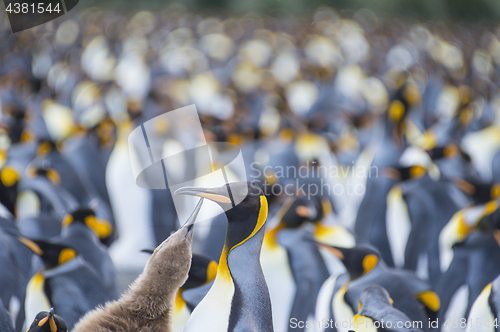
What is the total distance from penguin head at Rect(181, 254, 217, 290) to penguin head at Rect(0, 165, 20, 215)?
701 mm

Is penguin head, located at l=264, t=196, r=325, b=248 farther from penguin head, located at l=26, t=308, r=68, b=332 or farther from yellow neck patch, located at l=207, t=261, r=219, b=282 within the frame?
penguin head, located at l=26, t=308, r=68, b=332

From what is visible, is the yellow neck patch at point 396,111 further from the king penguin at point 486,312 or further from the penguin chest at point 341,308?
the penguin chest at point 341,308

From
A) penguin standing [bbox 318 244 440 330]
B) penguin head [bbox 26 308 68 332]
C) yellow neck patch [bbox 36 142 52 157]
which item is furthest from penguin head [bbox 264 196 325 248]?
yellow neck patch [bbox 36 142 52 157]

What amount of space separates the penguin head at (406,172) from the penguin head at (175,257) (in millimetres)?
1070

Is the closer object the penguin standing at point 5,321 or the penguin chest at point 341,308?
the penguin standing at point 5,321

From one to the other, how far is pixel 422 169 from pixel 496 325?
735 millimetres

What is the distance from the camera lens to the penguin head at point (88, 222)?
106 cm

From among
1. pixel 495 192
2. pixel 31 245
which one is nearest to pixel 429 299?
pixel 495 192

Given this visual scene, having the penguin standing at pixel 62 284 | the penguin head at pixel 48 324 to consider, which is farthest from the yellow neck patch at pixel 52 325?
the penguin standing at pixel 62 284

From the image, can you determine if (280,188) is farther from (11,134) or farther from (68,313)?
(11,134)

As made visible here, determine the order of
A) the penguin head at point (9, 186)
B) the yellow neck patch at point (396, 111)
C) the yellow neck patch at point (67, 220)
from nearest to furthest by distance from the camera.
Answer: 1. the yellow neck patch at point (67, 220)
2. the penguin head at point (9, 186)
3. the yellow neck patch at point (396, 111)

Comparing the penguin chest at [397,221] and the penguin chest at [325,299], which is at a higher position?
the penguin chest at [325,299]

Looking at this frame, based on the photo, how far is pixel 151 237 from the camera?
0.77 metres

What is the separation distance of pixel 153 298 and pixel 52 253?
1.22ft
